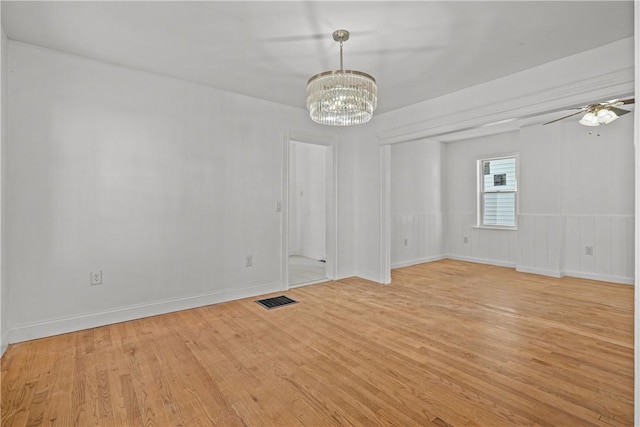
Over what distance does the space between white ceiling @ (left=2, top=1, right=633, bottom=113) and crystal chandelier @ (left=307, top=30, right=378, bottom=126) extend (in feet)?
0.99

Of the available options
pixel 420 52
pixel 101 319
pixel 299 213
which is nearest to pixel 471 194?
pixel 299 213

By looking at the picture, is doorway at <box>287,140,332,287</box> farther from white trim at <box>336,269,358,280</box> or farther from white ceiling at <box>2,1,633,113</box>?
white ceiling at <box>2,1,633,113</box>

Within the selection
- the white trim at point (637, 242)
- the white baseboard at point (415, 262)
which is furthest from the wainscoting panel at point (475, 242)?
the white trim at point (637, 242)

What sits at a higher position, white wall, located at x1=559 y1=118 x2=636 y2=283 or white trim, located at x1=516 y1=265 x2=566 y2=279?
white wall, located at x1=559 y1=118 x2=636 y2=283

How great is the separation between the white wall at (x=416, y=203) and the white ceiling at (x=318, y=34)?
103 inches

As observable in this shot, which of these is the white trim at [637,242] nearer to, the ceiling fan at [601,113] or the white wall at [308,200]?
the ceiling fan at [601,113]

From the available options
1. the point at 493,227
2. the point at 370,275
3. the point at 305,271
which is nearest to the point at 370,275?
the point at 370,275

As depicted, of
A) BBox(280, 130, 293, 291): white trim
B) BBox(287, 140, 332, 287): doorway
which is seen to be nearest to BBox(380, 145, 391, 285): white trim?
BBox(280, 130, 293, 291): white trim

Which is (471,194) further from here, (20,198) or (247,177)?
(20,198)

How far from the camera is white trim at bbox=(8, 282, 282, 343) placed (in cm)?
260

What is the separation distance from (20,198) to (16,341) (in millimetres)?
1157

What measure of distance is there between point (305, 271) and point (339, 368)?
315 cm

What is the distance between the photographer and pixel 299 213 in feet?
23.3

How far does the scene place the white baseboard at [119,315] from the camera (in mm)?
2587
